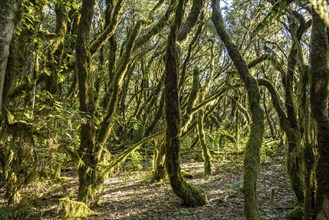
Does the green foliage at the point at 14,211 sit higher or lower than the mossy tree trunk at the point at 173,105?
lower

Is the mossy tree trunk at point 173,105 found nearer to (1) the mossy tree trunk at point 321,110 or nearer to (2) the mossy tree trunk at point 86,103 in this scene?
(2) the mossy tree trunk at point 86,103

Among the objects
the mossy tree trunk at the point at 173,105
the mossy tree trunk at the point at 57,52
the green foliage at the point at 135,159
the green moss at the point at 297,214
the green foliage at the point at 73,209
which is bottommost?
the green moss at the point at 297,214

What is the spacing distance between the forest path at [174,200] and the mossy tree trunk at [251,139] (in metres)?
1.54

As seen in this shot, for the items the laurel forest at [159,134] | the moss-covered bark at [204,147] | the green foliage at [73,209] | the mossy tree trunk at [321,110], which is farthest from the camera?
the moss-covered bark at [204,147]

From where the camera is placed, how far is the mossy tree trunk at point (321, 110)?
4.52 metres

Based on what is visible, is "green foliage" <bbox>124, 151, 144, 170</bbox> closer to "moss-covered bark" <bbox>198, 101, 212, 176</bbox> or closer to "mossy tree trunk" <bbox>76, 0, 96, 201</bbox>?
"moss-covered bark" <bbox>198, 101, 212, 176</bbox>

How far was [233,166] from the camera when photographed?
40.3 ft

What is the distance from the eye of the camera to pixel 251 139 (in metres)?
5.69

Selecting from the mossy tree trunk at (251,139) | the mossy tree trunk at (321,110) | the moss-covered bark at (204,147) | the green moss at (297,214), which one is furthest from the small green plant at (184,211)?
the moss-covered bark at (204,147)

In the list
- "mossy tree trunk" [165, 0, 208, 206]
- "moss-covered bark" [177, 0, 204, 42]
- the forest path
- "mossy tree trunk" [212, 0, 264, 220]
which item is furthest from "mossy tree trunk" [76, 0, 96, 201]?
"mossy tree trunk" [212, 0, 264, 220]

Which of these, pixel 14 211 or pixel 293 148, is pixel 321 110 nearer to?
pixel 293 148

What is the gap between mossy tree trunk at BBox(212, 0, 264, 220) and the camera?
487 cm

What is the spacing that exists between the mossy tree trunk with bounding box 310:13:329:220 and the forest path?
1.95 metres

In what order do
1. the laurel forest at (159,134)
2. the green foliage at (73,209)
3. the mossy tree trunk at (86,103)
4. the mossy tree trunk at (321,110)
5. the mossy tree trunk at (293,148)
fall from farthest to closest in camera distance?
the mossy tree trunk at (86,103), the mossy tree trunk at (293,148), the green foliage at (73,209), the laurel forest at (159,134), the mossy tree trunk at (321,110)
